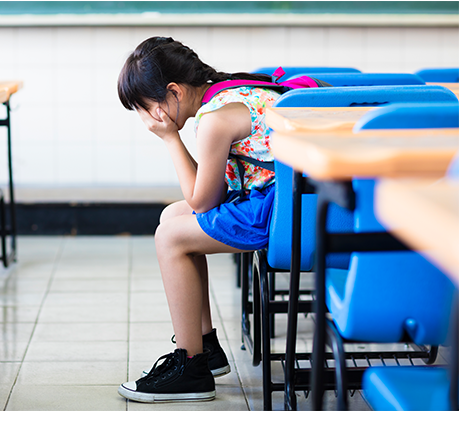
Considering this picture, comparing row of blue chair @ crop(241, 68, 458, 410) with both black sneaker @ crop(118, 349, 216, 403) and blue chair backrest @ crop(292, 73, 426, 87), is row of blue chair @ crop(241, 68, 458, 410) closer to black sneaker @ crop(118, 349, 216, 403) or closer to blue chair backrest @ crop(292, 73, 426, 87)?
black sneaker @ crop(118, 349, 216, 403)

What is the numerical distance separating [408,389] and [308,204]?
28.0 inches

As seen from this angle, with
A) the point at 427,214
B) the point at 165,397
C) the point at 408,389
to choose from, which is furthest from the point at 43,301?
the point at 427,214

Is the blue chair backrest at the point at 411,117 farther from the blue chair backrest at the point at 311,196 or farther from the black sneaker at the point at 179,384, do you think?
the black sneaker at the point at 179,384

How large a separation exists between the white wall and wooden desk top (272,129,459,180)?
125 inches

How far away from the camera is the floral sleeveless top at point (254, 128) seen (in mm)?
1653

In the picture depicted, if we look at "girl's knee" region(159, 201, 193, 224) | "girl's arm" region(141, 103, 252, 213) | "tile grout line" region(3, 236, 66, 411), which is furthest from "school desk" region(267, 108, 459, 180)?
"tile grout line" region(3, 236, 66, 411)

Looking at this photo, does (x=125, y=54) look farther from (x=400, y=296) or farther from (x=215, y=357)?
(x=400, y=296)

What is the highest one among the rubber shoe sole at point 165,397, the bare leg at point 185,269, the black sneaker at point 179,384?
the bare leg at point 185,269

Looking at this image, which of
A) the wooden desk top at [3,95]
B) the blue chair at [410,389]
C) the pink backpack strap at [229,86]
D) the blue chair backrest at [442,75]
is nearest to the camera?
the blue chair at [410,389]

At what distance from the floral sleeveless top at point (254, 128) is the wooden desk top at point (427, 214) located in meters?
1.06

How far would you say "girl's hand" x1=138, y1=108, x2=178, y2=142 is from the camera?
68.0 inches

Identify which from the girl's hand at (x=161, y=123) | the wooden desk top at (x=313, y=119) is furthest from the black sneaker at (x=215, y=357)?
the wooden desk top at (x=313, y=119)

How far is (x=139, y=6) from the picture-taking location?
3.91m
